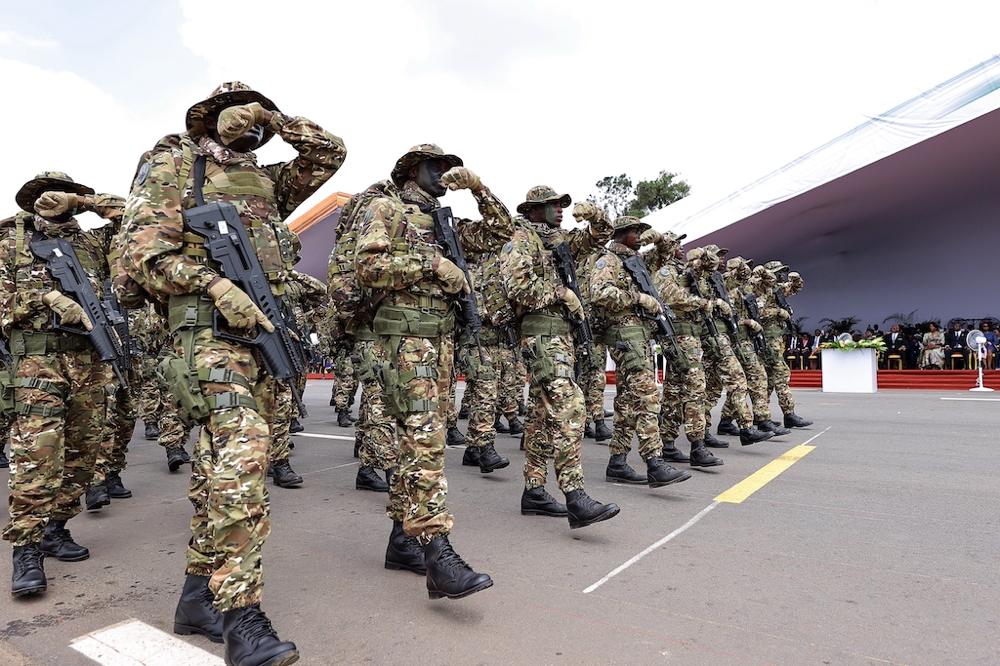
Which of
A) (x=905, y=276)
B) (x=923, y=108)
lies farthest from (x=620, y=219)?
(x=905, y=276)

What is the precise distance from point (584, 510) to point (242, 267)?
2242 millimetres

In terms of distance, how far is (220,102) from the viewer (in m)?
2.59

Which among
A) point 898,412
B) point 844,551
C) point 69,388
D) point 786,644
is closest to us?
point 786,644

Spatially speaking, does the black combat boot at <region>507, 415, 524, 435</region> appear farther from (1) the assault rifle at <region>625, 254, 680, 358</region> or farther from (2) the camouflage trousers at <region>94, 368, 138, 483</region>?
(2) the camouflage trousers at <region>94, 368, 138, 483</region>

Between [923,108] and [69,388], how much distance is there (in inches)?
703

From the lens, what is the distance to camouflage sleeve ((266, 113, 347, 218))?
266cm

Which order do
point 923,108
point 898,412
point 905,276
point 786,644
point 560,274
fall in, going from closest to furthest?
point 786,644 → point 560,274 → point 898,412 → point 923,108 → point 905,276

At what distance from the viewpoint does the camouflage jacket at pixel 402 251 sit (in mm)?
2916

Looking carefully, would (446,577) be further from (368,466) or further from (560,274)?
(368,466)

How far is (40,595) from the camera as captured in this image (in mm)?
2988

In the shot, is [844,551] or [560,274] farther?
[560,274]

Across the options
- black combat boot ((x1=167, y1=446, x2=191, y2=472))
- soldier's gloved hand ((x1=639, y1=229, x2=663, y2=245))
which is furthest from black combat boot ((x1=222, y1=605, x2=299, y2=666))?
soldier's gloved hand ((x1=639, y1=229, x2=663, y2=245))

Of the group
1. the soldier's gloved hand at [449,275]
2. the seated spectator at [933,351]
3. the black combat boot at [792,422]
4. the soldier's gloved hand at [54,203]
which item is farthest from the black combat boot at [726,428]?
the seated spectator at [933,351]

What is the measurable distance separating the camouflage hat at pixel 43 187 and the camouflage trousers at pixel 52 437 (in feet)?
3.50
